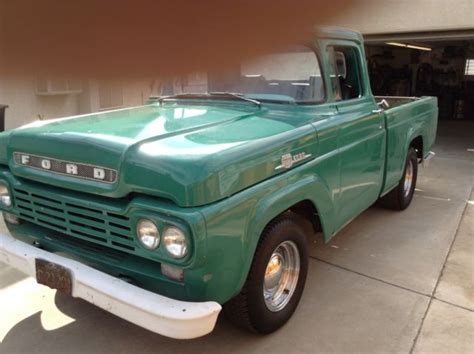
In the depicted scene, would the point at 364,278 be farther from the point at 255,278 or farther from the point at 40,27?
the point at 40,27

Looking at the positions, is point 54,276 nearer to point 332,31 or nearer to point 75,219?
point 75,219

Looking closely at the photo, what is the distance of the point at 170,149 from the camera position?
2.35 meters

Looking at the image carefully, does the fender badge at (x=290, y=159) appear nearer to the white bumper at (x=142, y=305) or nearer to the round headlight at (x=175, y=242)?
the round headlight at (x=175, y=242)

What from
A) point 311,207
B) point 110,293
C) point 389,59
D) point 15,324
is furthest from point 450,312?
point 389,59

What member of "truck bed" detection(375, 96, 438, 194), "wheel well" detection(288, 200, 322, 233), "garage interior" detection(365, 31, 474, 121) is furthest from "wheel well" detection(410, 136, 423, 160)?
"garage interior" detection(365, 31, 474, 121)

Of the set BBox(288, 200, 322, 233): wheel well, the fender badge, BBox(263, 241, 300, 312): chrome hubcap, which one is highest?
the fender badge

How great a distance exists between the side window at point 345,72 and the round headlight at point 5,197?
7.89ft

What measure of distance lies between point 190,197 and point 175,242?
0.23 m

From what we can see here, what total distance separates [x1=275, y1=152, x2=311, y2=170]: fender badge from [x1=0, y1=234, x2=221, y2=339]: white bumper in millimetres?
918

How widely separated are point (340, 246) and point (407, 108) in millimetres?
1607

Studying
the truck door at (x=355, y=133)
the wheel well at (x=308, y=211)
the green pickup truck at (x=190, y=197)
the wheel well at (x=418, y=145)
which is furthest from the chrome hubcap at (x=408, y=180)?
the wheel well at (x=308, y=211)

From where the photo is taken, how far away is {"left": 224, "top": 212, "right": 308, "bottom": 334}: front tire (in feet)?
8.80

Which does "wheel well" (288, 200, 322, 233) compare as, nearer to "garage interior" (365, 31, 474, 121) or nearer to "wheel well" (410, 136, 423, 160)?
"wheel well" (410, 136, 423, 160)

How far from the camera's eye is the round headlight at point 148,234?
7.47 ft
